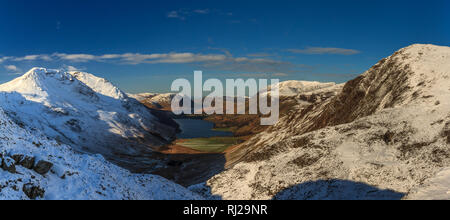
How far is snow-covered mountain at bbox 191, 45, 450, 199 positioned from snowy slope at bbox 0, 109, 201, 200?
16892 millimetres

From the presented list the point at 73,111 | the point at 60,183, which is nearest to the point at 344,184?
the point at 60,183

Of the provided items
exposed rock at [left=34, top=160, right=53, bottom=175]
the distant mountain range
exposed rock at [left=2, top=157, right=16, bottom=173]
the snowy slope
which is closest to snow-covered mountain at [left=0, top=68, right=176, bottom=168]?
the distant mountain range

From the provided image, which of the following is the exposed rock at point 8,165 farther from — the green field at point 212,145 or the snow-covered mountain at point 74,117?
the green field at point 212,145

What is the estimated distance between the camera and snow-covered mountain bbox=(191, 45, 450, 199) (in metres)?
29.0

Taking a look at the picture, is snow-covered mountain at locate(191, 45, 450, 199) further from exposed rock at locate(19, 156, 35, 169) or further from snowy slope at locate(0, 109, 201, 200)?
exposed rock at locate(19, 156, 35, 169)

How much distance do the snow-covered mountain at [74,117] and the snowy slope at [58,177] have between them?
66.7 m

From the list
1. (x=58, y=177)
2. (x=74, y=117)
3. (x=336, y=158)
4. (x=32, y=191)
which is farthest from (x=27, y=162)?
(x=74, y=117)

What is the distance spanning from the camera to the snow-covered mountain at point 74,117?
101650 millimetres

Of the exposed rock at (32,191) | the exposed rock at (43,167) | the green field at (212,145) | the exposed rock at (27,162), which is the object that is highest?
the exposed rock at (27,162)

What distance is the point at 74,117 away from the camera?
12056 centimetres

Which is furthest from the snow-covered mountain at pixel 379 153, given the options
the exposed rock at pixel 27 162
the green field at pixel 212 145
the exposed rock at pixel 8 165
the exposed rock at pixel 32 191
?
the green field at pixel 212 145

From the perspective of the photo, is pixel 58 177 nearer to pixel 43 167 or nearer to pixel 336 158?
pixel 43 167
